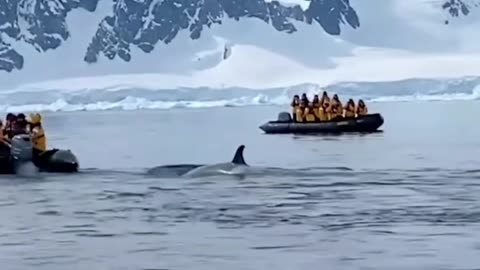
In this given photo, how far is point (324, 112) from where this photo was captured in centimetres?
5681

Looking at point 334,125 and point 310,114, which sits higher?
point 310,114

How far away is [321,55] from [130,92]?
103 feet

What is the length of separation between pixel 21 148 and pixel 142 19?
542ft

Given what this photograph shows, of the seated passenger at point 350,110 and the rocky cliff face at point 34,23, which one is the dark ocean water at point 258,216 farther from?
the rocky cliff face at point 34,23

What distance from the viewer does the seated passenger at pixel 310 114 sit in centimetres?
5622

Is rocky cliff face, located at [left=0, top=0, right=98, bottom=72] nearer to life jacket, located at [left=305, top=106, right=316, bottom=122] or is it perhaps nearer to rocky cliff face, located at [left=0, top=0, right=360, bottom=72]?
rocky cliff face, located at [left=0, top=0, right=360, bottom=72]

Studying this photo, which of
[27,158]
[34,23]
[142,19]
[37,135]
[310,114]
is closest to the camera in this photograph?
[27,158]

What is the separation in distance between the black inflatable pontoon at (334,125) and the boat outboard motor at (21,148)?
2390 cm

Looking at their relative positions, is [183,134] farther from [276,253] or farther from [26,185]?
[276,253]


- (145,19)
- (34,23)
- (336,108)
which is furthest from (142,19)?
(336,108)

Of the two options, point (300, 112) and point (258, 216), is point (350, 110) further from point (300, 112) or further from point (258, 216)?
point (258, 216)

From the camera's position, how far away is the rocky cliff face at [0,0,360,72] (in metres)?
191

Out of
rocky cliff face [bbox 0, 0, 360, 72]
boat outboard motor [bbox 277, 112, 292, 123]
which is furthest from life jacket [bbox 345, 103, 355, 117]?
rocky cliff face [bbox 0, 0, 360, 72]

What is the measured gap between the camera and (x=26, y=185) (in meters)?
31.4
